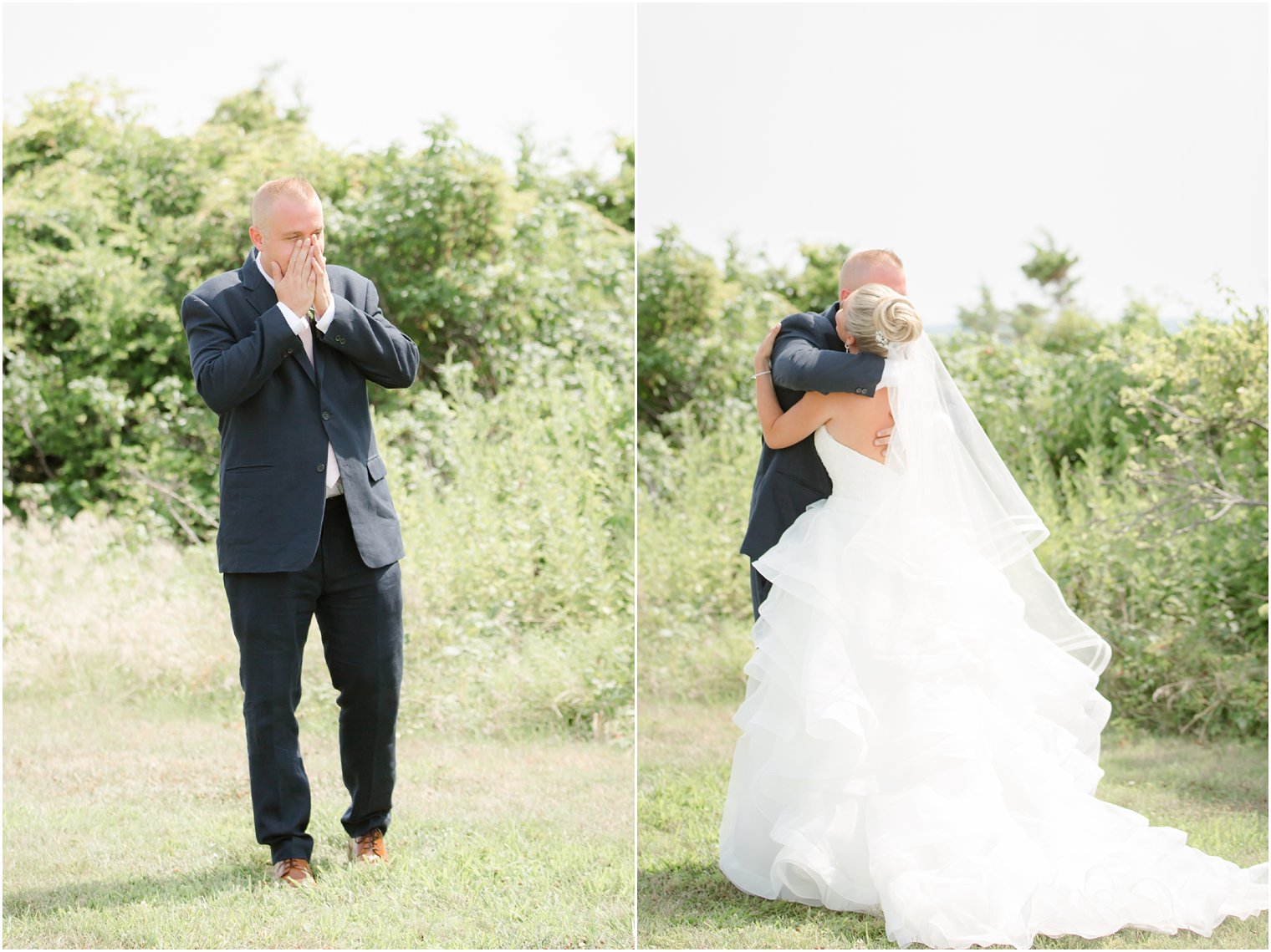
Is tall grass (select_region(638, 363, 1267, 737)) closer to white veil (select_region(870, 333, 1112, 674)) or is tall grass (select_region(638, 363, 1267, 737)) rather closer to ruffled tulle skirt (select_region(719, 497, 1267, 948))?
white veil (select_region(870, 333, 1112, 674))

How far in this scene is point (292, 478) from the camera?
9.82ft

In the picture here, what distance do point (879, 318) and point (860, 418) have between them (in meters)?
0.27

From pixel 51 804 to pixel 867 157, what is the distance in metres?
4.80

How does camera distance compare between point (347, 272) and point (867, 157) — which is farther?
point (867, 157)

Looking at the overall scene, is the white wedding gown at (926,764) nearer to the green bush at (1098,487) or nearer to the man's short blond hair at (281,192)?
the man's short blond hair at (281,192)

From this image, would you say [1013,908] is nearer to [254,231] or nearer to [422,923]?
[422,923]

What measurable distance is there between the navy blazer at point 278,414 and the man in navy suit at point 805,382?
1034 millimetres

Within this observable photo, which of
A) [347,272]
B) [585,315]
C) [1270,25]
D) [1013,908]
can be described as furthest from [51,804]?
[1270,25]

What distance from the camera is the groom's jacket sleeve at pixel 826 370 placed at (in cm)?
308

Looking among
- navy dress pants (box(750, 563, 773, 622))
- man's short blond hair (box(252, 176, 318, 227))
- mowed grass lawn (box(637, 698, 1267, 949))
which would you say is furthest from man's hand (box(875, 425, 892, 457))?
man's short blond hair (box(252, 176, 318, 227))

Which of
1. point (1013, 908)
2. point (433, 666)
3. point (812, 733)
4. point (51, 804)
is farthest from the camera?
point (433, 666)

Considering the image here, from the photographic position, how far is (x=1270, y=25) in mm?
5590

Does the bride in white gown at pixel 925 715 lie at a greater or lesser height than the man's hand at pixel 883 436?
lesser

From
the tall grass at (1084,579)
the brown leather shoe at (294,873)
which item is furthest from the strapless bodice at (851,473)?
the tall grass at (1084,579)
